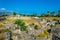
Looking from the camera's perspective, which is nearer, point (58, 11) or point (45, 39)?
point (45, 39)

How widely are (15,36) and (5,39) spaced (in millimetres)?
3837

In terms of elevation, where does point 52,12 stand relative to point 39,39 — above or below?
above

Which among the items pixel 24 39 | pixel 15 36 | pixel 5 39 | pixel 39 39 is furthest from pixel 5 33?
pixel 39 39

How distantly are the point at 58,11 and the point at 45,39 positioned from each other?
123 m

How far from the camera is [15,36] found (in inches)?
1372

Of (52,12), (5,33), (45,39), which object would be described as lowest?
(45,39)

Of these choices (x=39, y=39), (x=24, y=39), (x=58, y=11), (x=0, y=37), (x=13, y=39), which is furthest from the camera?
(x=58, y=11)

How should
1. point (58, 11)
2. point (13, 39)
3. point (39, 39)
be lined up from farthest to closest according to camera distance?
point (58, 11), point (39, 39), point (13, 39)

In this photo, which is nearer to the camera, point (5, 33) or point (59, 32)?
point (5, 33)

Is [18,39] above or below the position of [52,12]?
below

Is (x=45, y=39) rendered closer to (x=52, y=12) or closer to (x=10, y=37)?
(x=10, y=37)

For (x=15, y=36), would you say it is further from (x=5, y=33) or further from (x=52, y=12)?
(x=52, y=12)

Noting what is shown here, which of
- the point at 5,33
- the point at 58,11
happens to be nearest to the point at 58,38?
the point at 5,33

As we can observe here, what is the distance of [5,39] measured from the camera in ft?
103
